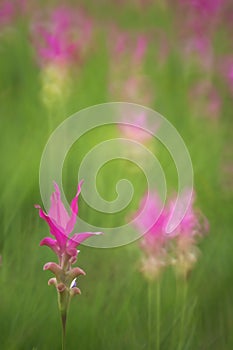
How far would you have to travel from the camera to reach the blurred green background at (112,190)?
4.11 feet

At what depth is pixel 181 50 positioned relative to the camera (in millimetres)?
3205

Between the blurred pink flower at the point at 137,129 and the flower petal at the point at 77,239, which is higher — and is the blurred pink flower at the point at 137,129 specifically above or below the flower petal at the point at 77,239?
above

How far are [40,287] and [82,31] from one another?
1.98m

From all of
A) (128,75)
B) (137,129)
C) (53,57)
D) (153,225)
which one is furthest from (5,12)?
(153,225)

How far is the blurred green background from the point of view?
1252 millimetres

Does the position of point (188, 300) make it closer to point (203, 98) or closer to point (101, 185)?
point (101, 185)

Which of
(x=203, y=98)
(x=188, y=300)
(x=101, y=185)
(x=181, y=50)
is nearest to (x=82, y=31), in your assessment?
(x=181, y=50)

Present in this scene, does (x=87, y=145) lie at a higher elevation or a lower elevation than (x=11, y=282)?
higher

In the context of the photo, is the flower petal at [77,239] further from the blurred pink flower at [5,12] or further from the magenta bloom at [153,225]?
the blurred pink flower at [5,12]

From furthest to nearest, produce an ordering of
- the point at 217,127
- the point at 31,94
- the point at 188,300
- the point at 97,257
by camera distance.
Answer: the point at 31,94 → the point at 217,127 → the point at 97,257 → the point at 188,300

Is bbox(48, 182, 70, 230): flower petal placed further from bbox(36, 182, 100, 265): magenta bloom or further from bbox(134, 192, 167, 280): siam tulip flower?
bbox(134, 192, 167, 280): siam tulip flower

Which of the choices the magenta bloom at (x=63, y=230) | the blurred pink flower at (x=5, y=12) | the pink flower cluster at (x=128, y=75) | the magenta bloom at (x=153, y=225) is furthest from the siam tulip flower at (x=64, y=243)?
the blurred pink flower at (x=5, y=12)

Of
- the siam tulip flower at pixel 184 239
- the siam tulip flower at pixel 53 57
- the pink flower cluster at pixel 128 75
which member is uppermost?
the pink flower cluster at pixel 128 75

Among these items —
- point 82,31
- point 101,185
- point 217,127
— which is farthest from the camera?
point 82,31
